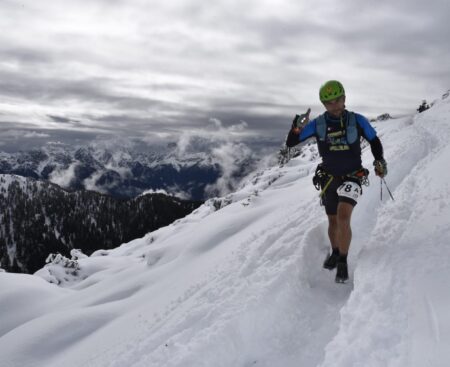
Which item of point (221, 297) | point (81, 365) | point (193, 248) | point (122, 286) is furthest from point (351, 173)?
point (122, 286)

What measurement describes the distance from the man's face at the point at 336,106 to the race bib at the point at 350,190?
132cm

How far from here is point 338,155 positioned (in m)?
7.67

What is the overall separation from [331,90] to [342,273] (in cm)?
327

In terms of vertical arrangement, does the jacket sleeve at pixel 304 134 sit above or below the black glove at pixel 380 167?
above

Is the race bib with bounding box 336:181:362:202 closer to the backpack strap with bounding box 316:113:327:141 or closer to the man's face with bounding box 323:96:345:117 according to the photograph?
the backpack strap with bounding box 316:113:327:141

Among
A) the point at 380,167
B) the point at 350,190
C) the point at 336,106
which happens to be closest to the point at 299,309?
the point at 350,190

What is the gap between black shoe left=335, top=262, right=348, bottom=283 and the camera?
22.6 feet

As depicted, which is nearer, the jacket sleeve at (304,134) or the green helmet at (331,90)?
the green helmet at (331,90)

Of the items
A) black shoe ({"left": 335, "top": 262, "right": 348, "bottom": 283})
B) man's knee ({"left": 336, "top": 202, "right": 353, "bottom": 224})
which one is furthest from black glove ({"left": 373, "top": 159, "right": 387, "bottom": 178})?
black shoe ({"left": 335, "top": 262, "right": 348, "bottom": 283})

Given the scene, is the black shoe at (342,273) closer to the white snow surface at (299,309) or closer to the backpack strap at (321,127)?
the white snow surface at (299,309)

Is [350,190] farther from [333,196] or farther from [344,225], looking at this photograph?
[344,225]

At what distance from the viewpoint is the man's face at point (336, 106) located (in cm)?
721

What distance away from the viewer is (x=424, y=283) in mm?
5387

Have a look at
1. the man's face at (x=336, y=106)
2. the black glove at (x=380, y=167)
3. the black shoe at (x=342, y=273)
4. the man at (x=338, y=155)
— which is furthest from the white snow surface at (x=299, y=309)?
the man's face at (x=336, y=106)
